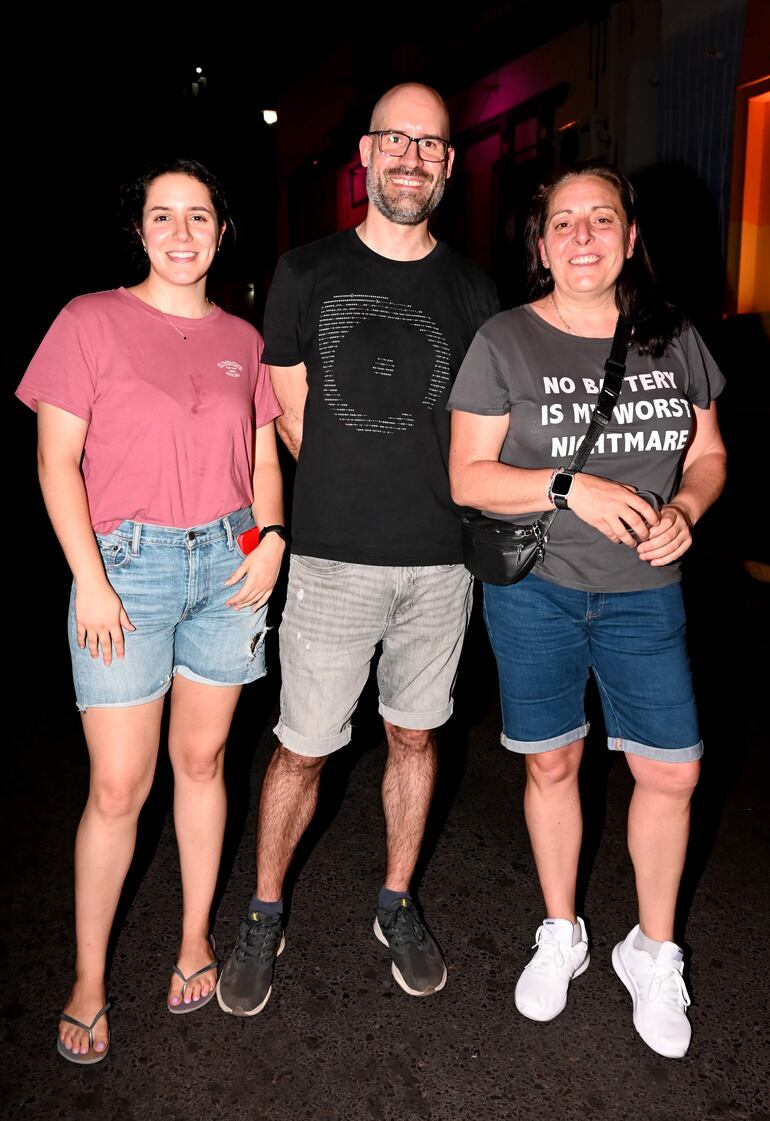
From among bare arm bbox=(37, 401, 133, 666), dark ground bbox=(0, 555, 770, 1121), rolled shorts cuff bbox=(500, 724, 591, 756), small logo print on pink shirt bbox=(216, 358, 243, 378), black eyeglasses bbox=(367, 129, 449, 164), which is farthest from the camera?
black eyeglasses bbox=(367, 129, 449, 164)

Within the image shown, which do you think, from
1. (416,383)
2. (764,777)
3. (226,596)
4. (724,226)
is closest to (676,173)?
(724,226)

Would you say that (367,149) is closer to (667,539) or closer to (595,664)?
(667,539)

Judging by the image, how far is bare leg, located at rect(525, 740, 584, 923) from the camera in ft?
8.09

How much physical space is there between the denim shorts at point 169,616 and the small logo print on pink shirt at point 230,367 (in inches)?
14.6

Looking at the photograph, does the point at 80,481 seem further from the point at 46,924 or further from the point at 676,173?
the point at 676,173

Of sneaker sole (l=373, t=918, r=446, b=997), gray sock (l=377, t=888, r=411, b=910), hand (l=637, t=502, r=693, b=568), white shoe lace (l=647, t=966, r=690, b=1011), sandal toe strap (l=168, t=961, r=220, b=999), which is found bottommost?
sneaker sole (l=373, t=918, r=446, b=997)

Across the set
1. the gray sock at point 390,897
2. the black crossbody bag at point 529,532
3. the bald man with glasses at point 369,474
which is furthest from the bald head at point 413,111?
the gray sock at point 390,897

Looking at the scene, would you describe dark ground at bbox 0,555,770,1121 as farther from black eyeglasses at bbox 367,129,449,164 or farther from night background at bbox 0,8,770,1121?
black eyeglasses at bbox 367,129,449,164

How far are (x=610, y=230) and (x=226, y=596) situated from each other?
1.43 m

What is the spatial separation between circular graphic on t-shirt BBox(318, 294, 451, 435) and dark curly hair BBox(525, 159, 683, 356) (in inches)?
19.6

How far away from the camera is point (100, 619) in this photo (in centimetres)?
208

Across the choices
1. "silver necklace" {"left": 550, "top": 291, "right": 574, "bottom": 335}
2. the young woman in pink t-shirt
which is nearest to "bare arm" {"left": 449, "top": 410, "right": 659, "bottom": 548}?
"silver necklace" {"left": 550, "top": 291, "right": 574, "bottom": 335}

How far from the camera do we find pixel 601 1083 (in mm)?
2193

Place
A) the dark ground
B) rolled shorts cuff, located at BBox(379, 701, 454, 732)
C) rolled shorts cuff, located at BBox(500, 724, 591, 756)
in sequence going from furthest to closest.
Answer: rolled shorts cuff, located at BBox(379, 701, 454, 732), rolled shorts cuff, located at BBox(500, 724, 591, 756), the dark ground
